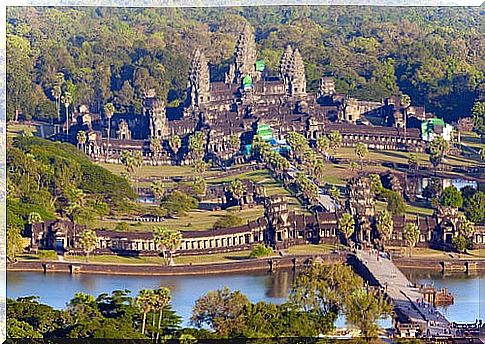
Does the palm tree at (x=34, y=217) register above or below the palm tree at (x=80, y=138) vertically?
below

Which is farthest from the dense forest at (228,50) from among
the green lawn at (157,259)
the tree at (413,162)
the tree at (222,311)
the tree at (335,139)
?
the tree at (222,311)

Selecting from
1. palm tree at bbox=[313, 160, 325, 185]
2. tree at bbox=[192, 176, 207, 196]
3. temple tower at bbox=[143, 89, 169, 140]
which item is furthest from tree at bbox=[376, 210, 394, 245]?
temple tower at bbox=[143, 89, 169, 140]

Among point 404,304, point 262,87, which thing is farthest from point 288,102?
point 404,304

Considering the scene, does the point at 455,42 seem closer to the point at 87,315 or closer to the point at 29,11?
the point at 29,11

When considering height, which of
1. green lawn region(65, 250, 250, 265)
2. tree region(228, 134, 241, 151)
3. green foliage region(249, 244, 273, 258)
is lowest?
green lawn region(65, 250, 250, 265)

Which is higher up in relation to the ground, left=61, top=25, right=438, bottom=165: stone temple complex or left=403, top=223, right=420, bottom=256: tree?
left=61, top=25, right=438, bottom=165: stone temple complex

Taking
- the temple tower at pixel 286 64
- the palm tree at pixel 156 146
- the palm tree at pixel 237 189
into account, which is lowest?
the palm tree at pixel 237 189

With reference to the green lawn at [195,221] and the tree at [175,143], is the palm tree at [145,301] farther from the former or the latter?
the tree at [175,143]

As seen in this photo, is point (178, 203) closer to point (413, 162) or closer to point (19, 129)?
point (19, 129)

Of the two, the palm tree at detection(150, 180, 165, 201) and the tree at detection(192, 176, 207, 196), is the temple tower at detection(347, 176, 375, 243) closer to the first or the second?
the tree at detection(192, 176, 207, 196)
